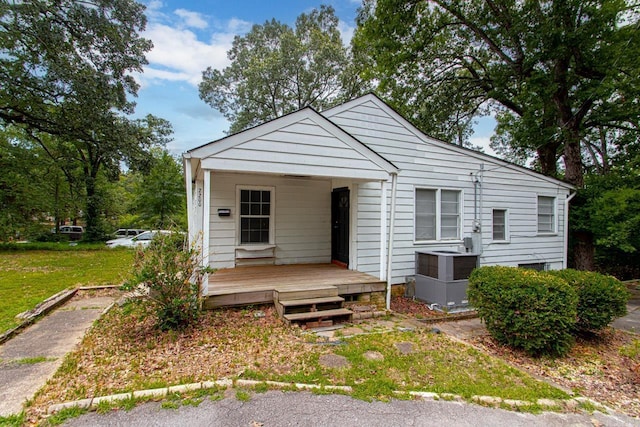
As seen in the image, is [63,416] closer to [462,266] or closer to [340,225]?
[340,225]

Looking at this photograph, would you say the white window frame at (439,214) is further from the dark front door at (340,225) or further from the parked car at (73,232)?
the parked car at (73,232)

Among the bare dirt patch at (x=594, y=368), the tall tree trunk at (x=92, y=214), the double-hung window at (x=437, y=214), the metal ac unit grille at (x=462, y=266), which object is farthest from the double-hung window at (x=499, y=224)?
the tall tree trunk at (x=92, y=214)

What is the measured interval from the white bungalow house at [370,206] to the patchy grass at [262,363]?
1597 mm

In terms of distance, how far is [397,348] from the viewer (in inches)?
164

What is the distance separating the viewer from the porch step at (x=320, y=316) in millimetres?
4801

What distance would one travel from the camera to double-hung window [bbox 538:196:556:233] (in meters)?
9.82

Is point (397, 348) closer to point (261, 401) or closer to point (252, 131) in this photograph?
point (261, 401)

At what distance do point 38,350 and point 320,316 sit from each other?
360 centimetres

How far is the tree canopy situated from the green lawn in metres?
11.5

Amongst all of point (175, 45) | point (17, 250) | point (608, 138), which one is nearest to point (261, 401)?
point (175, 45)

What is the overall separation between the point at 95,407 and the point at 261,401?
1348 millimetres

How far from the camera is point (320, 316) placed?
495cm

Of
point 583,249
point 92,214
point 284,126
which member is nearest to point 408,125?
point 284,126

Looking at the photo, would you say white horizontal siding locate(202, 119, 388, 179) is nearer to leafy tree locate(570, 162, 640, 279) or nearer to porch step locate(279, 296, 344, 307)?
porch step locate(279, 296, 344, 307)
